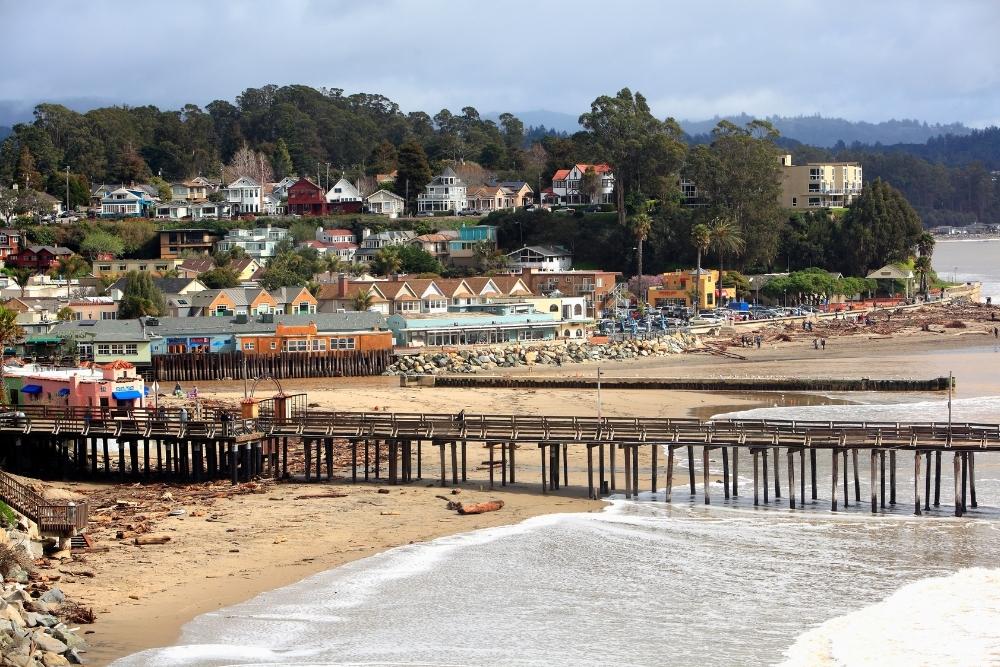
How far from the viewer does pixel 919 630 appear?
2945 cm

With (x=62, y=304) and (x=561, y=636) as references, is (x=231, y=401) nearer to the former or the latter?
(x=62, y=304)

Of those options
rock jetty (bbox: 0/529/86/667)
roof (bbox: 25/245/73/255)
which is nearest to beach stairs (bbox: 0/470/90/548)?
rock jetty (bbox: 0/529/86/667)

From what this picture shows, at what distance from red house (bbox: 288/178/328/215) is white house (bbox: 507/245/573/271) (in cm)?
2942

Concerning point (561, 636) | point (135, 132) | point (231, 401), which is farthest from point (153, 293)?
point (135, 132)

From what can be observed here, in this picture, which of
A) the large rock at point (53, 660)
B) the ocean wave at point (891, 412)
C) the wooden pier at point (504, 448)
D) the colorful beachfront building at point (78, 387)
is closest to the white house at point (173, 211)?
the colorful beachfront building at point (78, 387)

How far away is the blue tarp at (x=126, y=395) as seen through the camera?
50.8 meters

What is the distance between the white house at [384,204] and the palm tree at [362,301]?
2003 inches

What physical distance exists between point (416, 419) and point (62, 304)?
4987cm

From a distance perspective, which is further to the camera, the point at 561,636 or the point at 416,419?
the point at 416,419

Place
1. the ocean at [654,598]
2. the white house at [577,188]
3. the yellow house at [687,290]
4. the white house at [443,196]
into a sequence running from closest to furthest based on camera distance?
1. the ocean at [654,598]
2. the yellow house at [687,290]
3. the white house at [577,188]
4. the white house at [443,196]

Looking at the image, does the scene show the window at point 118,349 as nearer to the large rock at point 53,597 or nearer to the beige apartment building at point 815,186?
the large rock at point 53,597

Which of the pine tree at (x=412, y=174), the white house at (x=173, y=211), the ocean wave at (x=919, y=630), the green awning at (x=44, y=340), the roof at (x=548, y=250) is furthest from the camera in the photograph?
the pine tree at (x=412, y=174)

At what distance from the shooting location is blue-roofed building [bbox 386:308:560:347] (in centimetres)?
8631

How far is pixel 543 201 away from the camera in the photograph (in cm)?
14875
